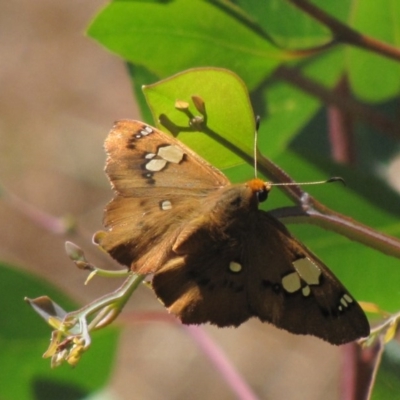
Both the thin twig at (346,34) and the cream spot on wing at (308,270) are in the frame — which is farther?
the thin twig at (346,34)

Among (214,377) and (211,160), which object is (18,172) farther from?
(211,160)

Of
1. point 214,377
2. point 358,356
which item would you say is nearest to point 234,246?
point 358,356

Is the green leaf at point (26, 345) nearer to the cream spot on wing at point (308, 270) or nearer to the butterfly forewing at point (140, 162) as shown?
the butterfly forewing at point (140, 162)

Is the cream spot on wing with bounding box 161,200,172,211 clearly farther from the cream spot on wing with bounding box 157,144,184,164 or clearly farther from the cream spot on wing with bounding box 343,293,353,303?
the cream spot on wing with bounding box 343,293,353,303

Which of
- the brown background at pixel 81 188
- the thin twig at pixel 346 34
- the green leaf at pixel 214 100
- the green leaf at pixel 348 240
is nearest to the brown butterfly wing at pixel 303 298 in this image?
the green leaf at pixel 214 100

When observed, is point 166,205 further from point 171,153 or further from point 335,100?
point 335,100

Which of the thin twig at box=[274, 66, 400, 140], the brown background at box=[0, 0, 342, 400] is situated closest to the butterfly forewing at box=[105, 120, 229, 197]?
the thin twig at box=[274, 66, 400, 140]

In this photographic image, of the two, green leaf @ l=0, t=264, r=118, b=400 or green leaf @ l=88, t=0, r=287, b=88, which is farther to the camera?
green leaf @ l=0, t=264, r=118, b=400
